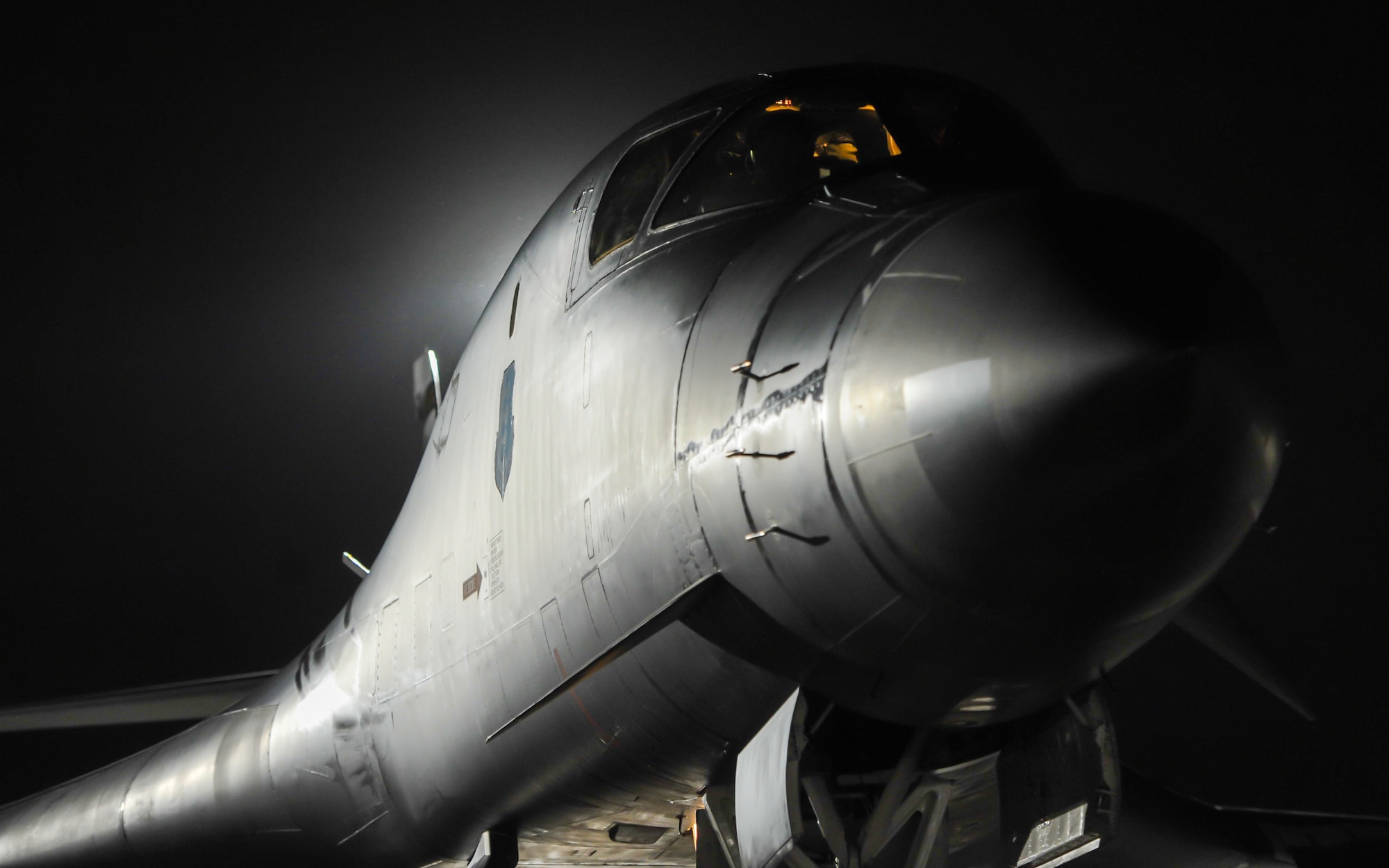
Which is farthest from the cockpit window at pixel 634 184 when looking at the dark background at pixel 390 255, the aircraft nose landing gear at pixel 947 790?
the dark background at pixel 390 255

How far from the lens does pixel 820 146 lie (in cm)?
301

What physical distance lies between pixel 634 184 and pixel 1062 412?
194 centimetres

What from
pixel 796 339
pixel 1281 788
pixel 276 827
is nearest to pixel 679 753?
pixel 796 339

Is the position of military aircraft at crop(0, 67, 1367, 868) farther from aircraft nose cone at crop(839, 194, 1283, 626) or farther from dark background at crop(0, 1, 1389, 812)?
dark background at crop(0, 1, 1389, 812)

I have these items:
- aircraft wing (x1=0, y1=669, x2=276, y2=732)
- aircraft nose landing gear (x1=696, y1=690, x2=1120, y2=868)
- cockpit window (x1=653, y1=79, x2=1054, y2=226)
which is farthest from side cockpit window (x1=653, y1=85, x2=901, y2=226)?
aircraft wing (x1=0, y1=669, x2=276, y2=732)

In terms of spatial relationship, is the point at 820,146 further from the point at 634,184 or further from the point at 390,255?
the point at 390,255

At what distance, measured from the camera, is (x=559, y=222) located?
373 cm

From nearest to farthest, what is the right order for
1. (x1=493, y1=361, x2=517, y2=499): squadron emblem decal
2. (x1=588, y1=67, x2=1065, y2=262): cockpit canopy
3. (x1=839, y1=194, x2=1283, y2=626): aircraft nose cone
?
1. (x1=839, y1=194, x2=1283, y2=626): aircraft nose cone
2. (x1=588, y1=67, x2=1065, y2=262): cockpit canopy
3. (x1=493, y1=361, x2=517, y2=499): squadron emblem decal

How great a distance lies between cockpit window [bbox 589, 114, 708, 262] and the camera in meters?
3.23

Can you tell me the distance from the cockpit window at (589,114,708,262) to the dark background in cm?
308

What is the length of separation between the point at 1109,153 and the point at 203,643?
8955mm

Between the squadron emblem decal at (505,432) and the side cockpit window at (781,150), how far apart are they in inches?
37.6

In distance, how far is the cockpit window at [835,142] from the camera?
9.63ft

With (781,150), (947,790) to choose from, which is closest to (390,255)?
(781,150)
